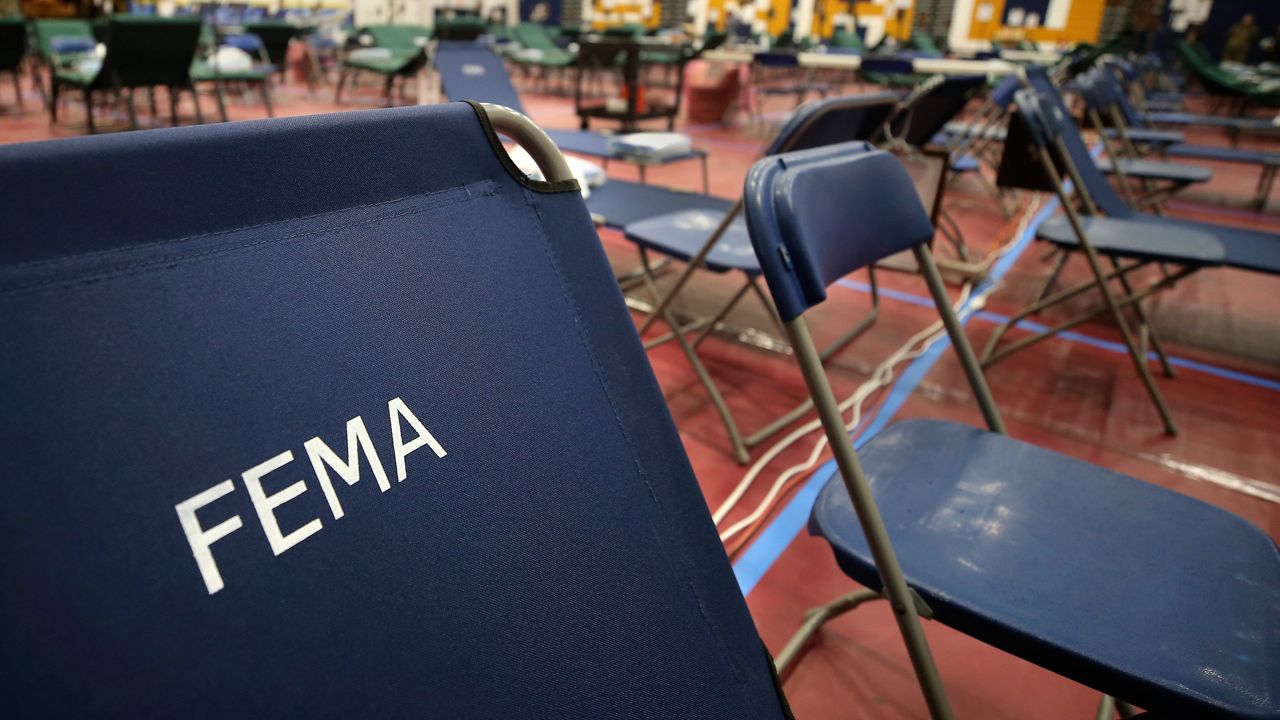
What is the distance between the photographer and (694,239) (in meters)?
2.31

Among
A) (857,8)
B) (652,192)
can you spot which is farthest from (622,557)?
(857,8)

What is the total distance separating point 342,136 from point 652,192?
105 inches

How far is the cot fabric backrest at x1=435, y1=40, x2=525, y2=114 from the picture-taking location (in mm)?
3893

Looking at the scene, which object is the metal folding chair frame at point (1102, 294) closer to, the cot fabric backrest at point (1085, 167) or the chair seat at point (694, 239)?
the cot fabric backrest at point (1085, 167)

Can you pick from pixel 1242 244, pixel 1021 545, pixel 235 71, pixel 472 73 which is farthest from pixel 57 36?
pixel 1242 244

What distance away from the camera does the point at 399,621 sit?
0.53 meters

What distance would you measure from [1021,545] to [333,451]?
2.98 ft

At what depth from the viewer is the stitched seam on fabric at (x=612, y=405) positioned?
71cm

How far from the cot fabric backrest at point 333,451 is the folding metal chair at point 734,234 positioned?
1208 mm

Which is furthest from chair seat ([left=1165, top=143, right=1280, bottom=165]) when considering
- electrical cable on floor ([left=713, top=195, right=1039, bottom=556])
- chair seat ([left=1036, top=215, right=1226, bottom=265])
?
electrical cable on floor ([left=713, top=195, right=1039, bottom=556])

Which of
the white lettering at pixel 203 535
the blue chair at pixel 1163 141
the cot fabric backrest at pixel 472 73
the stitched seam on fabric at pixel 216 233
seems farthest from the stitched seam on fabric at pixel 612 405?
the blue chair at pixel 1163 141

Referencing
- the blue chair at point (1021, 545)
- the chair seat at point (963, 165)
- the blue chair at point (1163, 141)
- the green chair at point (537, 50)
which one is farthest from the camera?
the green chair at point (537, 50)

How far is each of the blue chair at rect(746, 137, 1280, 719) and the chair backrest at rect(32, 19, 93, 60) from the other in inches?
349

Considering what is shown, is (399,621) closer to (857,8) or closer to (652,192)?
(652,192)
